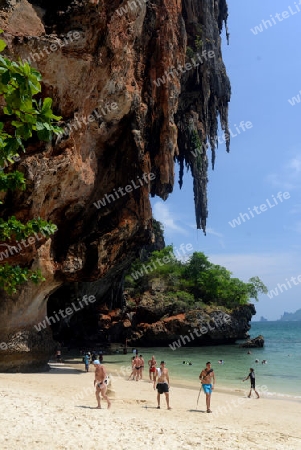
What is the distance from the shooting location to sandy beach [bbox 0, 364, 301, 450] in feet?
21.9

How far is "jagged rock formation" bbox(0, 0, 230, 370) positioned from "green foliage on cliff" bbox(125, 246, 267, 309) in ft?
81.3

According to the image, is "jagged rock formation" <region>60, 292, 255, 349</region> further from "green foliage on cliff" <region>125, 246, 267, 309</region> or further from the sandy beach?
the sandy beach

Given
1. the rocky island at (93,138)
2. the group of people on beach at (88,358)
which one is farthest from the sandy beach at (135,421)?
the group of people on beach at (88,358)

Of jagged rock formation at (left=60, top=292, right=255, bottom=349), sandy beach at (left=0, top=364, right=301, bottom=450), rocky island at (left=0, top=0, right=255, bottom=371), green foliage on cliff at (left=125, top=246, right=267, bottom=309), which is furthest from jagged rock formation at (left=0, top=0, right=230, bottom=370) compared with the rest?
green foliage on cliff at (left=125, top=246, right=267, bottom=309)

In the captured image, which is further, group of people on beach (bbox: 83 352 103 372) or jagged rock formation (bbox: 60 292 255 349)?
jagged rock formation (bbox: 60 292 255 349)

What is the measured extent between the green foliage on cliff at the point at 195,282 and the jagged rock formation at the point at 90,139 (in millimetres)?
24776

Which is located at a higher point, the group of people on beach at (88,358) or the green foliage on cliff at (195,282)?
the green foliage on cliff at (195,282)

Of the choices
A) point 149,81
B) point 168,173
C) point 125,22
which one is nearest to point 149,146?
point 168,173

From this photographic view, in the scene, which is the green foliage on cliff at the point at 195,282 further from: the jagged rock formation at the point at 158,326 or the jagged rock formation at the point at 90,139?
the jagged rock formation at the point at 90,139

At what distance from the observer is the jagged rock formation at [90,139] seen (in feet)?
52.8

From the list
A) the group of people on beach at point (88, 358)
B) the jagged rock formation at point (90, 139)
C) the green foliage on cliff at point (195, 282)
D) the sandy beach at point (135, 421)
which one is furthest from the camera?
the green foliage on cliff at point (195, 282)

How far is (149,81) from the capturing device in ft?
74.1

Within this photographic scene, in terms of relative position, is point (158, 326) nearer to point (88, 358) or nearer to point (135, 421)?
point (88, 358)

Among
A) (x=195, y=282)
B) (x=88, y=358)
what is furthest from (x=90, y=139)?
(x=195, y=282)
